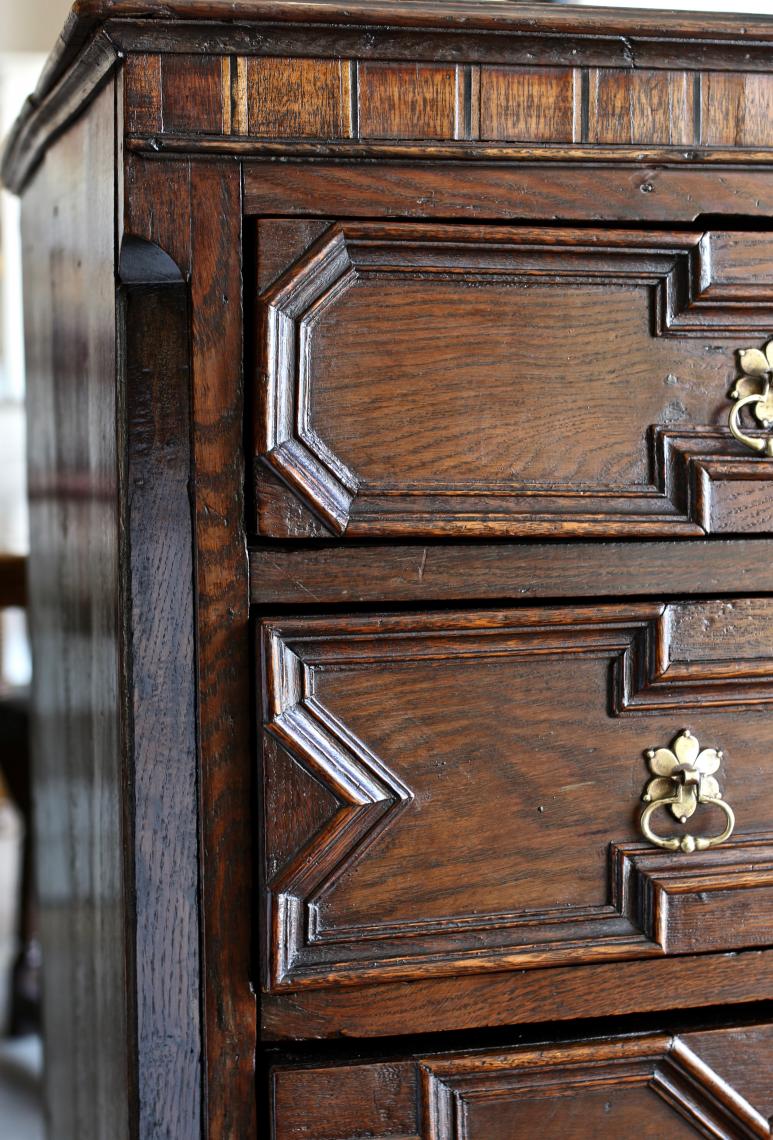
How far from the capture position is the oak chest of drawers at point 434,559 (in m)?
0.53

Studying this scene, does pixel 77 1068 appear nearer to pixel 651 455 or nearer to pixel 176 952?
pixel 176 952

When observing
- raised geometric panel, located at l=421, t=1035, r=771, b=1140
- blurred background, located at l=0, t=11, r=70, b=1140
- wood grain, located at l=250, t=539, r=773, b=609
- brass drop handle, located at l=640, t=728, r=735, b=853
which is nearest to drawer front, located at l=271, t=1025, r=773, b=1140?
raised geometric panel, located at l=421, t=1035, r=771, b=1140

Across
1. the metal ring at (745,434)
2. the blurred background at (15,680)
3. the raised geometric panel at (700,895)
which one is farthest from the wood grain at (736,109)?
the blurred background at (15,680)

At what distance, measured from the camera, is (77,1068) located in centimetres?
81

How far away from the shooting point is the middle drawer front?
0.55 metres

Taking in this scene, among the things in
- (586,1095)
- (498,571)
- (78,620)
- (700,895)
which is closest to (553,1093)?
(586,1095)

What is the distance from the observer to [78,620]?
2.32 ft

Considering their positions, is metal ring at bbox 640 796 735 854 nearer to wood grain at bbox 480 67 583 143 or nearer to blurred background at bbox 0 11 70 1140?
wood grain at bbox 480 67 583 143

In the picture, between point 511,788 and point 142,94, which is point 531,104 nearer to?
point 142,94

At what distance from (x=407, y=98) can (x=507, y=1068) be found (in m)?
0.44

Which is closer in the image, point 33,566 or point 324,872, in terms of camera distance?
point 324,872

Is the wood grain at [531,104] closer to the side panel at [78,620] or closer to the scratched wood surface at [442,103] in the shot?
the scratched wood surface at [442,103]

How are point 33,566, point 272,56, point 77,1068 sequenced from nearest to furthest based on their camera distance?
1. point 272,56
2. point 77,1068
3. point 33,566

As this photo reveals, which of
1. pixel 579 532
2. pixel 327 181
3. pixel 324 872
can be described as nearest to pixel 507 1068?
pixel 324 872
